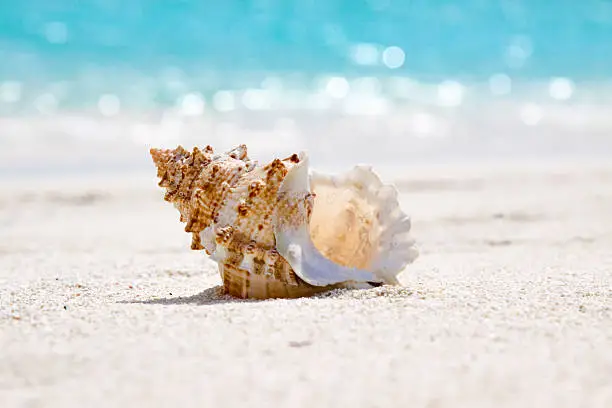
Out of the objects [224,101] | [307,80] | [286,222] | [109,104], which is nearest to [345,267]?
[286,222]

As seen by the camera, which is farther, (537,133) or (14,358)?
(537,133)

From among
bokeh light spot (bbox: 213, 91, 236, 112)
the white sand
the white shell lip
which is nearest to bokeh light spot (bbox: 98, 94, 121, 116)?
bokeh light spot (bbox: 213, 91, 236, 112)

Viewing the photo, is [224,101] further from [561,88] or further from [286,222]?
[286,222]

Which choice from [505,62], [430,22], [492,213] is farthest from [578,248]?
[430,22]

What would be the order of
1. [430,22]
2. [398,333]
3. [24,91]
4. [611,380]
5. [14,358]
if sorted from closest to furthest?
[611,380] < [14,358] < [398,333] < [24,91] < [430,22]

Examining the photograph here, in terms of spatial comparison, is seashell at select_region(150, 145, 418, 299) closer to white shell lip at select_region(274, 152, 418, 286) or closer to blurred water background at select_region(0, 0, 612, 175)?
white shell lip at select_region(274, 152, 418, 286)

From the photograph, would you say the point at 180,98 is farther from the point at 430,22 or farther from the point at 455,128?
the point at 430,22

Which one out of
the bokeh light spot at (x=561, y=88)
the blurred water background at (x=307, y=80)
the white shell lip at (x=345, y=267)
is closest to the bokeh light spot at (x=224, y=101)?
the blurred water background at (x=307, y=80)

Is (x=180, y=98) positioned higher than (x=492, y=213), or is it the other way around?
(x=180, y=98)
